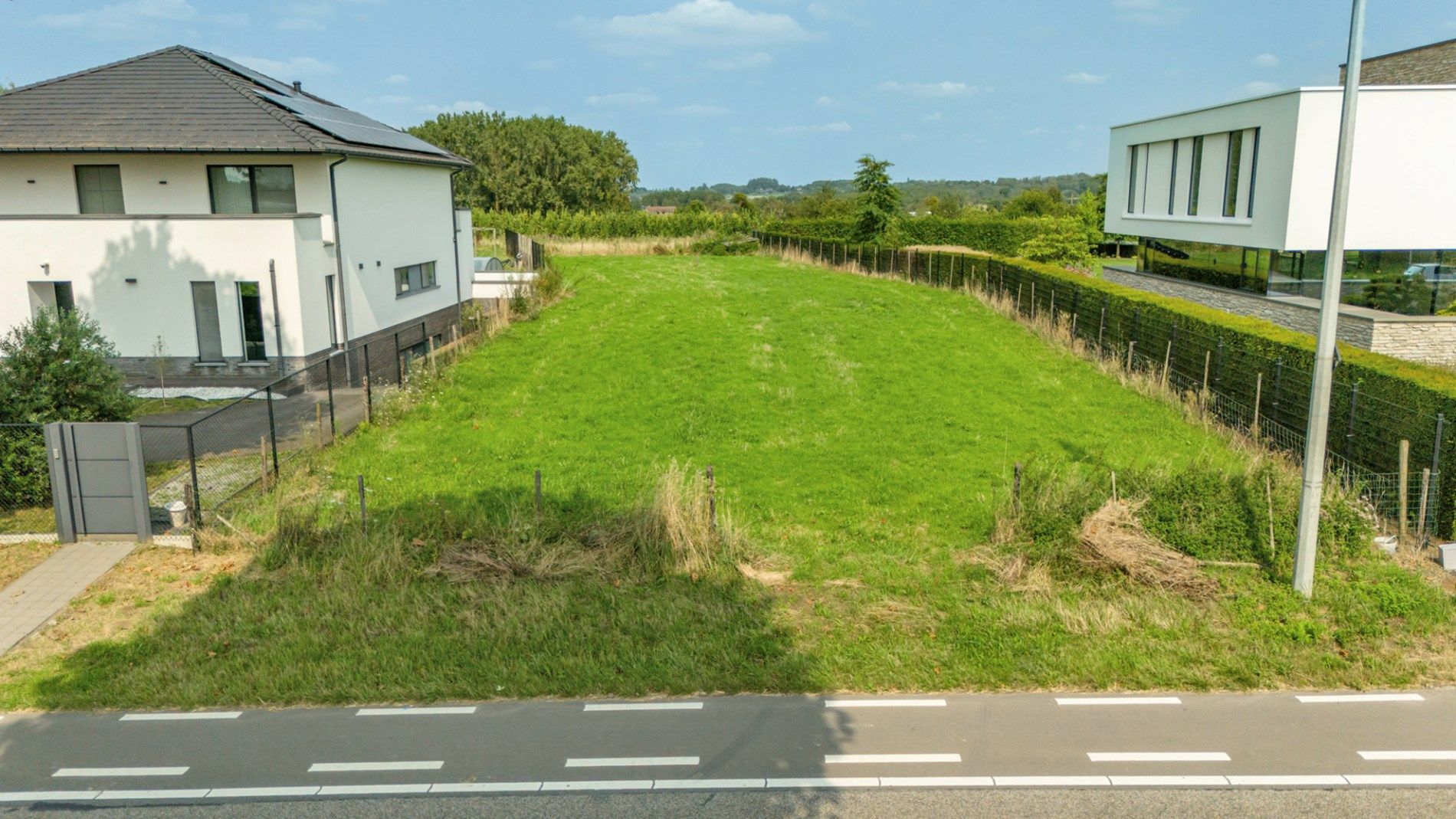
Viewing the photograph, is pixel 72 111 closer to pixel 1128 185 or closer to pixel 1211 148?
pixel 1211 148

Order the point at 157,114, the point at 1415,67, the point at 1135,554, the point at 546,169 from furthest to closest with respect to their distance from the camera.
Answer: the point at 546,169 → the point at 1415,67 → the point at 157,114 → the point at 1135,554

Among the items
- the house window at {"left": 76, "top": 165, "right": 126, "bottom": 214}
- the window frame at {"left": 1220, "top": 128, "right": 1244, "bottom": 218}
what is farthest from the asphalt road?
the window frame at {"left": 1220, "top": 128, "right": 1244, "bottom": 218}

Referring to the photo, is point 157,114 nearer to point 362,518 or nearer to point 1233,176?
point 362,518

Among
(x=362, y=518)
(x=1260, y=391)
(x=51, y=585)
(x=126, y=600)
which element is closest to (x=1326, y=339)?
(x=1260, y=391)

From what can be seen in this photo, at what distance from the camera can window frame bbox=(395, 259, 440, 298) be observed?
25906 millimetres

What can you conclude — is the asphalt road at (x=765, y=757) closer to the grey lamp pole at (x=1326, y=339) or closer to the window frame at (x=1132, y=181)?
the grey lamp pole at (x=1326, y=339)

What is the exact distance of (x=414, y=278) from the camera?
27219 millimetres

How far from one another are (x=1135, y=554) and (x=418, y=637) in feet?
23.0

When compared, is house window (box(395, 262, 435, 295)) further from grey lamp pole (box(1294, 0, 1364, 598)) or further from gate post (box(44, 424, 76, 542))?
grey lamp pole (box(1294, 0, 1364, 598))

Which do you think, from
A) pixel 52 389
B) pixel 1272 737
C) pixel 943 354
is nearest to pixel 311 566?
pixel 52 389

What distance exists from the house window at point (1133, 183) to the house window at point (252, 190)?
27.4m

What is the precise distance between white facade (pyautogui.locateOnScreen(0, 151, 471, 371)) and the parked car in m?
24.8

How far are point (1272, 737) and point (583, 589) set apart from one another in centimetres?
615

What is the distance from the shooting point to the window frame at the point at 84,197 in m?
21.4
